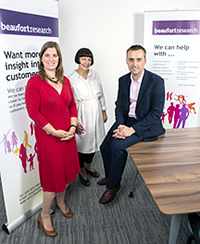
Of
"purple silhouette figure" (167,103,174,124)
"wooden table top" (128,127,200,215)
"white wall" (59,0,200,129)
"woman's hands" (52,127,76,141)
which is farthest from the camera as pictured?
"purple silhouette figure" (167,103,174,124)

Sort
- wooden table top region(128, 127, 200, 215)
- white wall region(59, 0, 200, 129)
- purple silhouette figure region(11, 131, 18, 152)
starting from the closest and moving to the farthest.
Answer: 1. wooden table top region(128, 127, 200, 215)
2. purple silhouette figure region(11, 131, 18, 152)
3. white wall region(59, 0, 200, 129)

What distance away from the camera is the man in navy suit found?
2.04m

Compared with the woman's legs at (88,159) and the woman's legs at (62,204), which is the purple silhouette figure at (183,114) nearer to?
the woman's legs at (88,159)

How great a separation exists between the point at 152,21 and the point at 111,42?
2.19ft

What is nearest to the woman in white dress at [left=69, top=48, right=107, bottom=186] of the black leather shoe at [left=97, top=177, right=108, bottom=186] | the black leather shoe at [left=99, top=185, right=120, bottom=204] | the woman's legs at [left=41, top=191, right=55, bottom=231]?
the black leather shoe at [left=97, top=177, right=108, bottom=186]

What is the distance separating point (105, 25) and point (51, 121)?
2111 millimetres

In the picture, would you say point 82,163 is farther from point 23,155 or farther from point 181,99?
point 181,99

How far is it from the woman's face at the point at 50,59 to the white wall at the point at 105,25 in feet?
5.53

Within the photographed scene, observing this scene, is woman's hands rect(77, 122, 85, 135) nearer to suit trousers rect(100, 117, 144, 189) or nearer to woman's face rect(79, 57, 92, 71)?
suit trousers rect(100, 117, 144, 189)

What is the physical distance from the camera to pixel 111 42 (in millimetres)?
3363

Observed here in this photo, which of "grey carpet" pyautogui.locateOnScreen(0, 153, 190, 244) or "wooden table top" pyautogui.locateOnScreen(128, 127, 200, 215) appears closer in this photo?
"wooden table top" pyautogui.locateOnScreen(128, 127, 200, 215)

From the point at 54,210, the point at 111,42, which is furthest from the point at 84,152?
the point at 111,42

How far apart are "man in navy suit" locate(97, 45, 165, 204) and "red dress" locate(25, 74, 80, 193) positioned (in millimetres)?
448

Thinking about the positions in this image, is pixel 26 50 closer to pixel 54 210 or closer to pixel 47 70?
pixel 47 70
